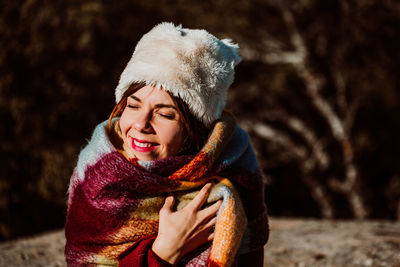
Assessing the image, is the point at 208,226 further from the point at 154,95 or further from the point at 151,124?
the point at 154,95

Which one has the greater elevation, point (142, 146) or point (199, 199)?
point (142, 146)

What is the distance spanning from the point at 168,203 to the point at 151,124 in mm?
340

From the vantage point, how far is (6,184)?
5.53 meters

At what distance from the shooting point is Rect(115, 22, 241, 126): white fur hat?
1.65 m

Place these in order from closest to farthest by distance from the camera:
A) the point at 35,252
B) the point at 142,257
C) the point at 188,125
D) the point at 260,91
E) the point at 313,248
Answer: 1. the point at 142,257
2. the point at 188,125
3. the point at 35,252
4. the point at 313,248
5. the point at 260,91

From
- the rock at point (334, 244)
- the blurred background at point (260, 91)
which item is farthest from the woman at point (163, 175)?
the blurred background at point (260, 91)

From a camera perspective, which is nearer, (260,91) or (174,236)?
(174,236)

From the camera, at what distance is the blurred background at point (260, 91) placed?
19.0 feet

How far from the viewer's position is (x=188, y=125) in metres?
1.73

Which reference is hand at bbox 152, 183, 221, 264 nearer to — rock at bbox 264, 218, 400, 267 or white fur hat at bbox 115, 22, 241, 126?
white fur hat at bbox 115, 22, 241, 126

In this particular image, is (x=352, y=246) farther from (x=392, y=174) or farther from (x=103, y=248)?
(x=392, y=174)

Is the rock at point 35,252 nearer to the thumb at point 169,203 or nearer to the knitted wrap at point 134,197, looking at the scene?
the knitted wrap at point 134,197

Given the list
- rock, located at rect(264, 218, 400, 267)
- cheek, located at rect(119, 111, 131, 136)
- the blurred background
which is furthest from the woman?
the blurred background

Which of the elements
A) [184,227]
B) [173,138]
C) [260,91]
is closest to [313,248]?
[184,227]
